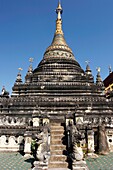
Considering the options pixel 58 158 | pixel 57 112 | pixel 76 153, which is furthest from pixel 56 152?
pixel 57 112

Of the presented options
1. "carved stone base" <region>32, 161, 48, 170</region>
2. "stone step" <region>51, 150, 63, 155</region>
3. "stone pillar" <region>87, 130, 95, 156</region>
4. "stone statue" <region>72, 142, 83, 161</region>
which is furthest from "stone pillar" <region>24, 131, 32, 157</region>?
"stone pillar" <region>87, 130, 95, 156</region>

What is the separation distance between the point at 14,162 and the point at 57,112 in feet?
28.9

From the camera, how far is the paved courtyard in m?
8.73

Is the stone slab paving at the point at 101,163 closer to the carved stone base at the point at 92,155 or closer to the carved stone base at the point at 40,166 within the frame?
the carved stone base at the point at 92,155

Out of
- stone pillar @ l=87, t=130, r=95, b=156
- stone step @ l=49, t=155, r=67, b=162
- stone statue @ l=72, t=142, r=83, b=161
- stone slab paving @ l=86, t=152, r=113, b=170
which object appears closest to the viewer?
stone statue @ l=72, t=142, r=83, b=161

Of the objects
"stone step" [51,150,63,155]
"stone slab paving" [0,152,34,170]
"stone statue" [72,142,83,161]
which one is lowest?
"stone slab paving" [0,152,34,170]

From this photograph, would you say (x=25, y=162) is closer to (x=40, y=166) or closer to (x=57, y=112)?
(x=40, y=166)

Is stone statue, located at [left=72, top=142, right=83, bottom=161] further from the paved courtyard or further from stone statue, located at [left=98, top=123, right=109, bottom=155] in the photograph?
stone statue, located at [left=98, top=123, right=109, bottom=155]

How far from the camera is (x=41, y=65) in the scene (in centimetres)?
2603

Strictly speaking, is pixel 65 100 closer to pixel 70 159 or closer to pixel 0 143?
pixel 0 143

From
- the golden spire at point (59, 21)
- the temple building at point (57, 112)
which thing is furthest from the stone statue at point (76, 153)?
the golden spire at point (59, 21)

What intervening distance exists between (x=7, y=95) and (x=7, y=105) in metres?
3.44

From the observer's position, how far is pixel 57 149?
10.3 meters

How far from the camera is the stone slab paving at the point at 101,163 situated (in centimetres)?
870
